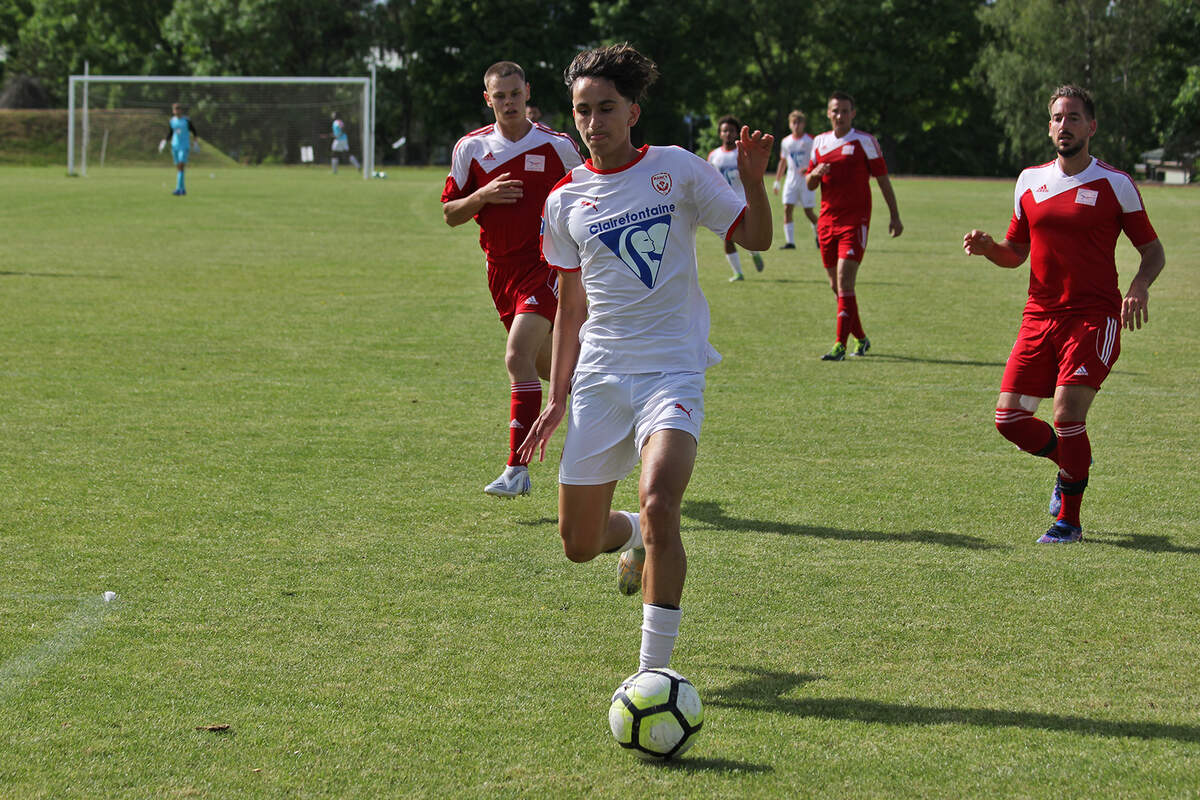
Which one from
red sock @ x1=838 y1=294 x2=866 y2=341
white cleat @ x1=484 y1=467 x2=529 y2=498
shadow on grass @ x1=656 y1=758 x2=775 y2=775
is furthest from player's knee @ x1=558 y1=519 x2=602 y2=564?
red sock @ x1=838 y1=294 x2=866 y2=341

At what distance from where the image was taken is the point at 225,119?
1877 inches

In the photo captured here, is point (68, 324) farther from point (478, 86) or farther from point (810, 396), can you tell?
point (478, 86)

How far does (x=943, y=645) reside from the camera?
16.1 ft

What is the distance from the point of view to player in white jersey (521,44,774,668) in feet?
14.8

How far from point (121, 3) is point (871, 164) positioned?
69261 millimetres

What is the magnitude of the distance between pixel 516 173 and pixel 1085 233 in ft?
10.3

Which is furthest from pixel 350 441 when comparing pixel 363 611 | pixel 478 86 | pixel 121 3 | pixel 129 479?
pixel 121 3

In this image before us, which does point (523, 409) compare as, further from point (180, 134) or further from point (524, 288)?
point (180, 134)

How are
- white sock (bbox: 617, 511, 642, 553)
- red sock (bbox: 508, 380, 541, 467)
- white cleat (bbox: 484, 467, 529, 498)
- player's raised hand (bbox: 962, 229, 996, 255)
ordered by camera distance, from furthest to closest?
red sock (bbox: 508, 380, 541, 467), white cleat (bbox: 484, 467, 529, 498), player's raised hand (bbox: 962, 229, 996, 255), white sock (bbox: 617, 511, 642, 553)

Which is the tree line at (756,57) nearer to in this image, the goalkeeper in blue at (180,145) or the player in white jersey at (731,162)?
the goalkeeper in blue at (180,145)

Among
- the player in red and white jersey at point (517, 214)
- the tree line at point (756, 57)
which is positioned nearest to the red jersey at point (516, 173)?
the player in red and white jersey at point (517, 214)

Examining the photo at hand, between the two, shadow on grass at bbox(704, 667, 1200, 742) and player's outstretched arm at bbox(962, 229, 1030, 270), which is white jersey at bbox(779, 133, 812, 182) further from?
shadow on grass at bbox(704, 667, 1200, 742)

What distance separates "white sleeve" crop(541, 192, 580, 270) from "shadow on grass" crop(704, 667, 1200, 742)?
5.43 feet

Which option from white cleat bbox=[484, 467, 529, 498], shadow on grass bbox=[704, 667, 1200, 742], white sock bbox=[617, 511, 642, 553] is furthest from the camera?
white cleat bbox=[484, 467, 529, 498]
